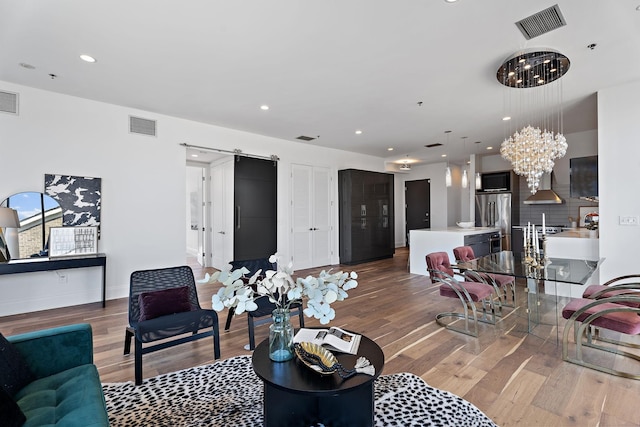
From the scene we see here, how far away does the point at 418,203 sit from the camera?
10.4 m

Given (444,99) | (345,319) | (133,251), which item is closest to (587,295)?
(345,319)

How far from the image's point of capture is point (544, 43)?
291 centimetres

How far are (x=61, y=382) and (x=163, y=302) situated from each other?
3.49 feet

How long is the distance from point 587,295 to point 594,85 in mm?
2672

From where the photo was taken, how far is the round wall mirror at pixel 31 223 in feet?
12.8

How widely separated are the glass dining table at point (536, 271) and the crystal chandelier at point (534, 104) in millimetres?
1009

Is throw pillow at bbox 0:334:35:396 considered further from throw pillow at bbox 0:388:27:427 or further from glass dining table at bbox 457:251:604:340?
glass dining table at bbox 457:251:604:340

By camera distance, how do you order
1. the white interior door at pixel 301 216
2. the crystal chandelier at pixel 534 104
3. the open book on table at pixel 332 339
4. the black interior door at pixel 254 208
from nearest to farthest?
the open book on table at pixel 332 339 → the crystal chandelier at pixel 534 104 → the black interior door at pixel 254 208 → the white interior door at pixel 301 216

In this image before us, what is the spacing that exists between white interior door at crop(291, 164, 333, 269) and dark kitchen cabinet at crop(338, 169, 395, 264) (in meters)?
0.39

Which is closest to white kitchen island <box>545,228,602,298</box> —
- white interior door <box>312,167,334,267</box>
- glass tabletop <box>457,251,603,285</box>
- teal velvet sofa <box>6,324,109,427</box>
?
glass tabletop <box>457,251,603,285</box>

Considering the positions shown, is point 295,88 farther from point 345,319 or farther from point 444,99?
point 345,319

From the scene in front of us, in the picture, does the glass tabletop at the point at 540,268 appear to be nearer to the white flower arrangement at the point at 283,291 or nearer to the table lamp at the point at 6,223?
the white flower arrangement at the point at 283,291

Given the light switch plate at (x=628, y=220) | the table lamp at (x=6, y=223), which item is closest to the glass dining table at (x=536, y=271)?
the light switch plate at (x=628, y=220)

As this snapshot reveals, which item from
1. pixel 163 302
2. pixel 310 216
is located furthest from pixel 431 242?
pixel 163 302
